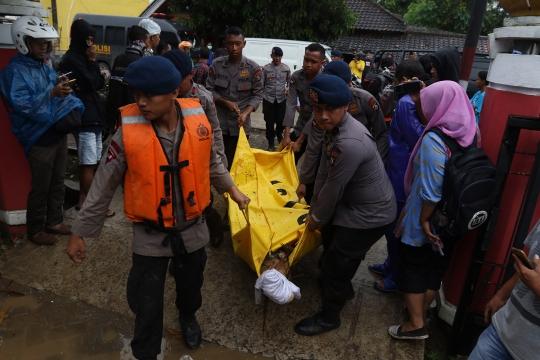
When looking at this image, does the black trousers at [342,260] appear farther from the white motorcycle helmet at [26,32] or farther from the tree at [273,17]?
the tree at [273,17]

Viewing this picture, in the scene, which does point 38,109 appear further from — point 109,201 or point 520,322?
point 520,322

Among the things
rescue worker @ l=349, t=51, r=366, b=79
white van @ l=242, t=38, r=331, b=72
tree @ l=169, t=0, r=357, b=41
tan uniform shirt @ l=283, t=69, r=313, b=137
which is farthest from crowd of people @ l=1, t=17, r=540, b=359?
tree @ l=169, t=0, r=357, b=41

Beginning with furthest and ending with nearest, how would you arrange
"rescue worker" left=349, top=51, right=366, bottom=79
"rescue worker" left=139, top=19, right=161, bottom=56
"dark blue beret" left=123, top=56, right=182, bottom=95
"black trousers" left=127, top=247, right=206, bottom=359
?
"rescue worker" left=349, top=51, right=366, bottom=79 < "rescue worker" left=139, top=19, right=161, bottom=56 < "black trousers" left=127, top=247, right=206, bottom=359 < "dark blue beret" left=123, top=56, right=182, bottom=95

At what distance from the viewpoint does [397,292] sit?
3.27 m

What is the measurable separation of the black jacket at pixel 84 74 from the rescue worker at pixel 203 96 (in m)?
1.14

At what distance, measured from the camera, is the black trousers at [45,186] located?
135 inches

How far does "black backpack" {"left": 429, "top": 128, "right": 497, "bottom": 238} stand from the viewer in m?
→ 2.26

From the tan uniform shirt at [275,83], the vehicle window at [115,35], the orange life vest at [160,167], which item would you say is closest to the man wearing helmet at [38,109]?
the orange life vest at [160,167]

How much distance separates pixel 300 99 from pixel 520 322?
318cm

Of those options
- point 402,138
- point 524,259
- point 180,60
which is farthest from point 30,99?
point 524,259

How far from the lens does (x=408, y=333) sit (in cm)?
273

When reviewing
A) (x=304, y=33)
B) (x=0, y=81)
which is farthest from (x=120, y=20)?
(x=0, y=81)

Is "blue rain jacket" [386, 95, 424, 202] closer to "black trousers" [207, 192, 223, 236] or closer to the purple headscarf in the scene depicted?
the purple headscarf

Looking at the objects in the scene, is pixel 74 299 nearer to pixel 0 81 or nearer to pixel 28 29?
pixel 0 81
